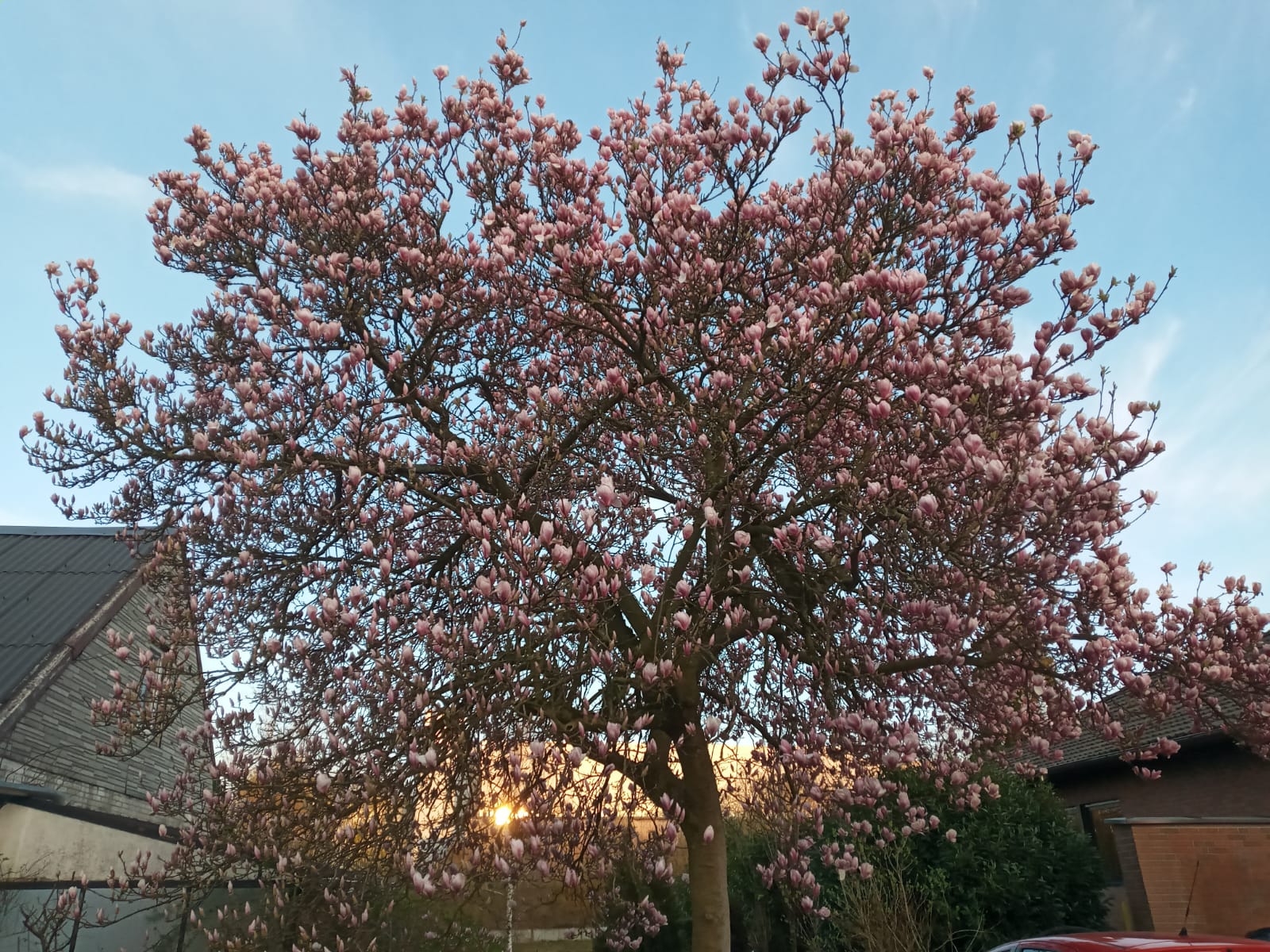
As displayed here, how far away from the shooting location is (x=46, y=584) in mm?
15867

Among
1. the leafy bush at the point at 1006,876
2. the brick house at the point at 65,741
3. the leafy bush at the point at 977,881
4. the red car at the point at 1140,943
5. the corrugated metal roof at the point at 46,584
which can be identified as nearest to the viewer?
the red car at the point at 1140,943

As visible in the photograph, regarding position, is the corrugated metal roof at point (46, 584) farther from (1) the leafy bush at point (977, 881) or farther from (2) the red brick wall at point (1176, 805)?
(2) the red brick wall at point (1176, 805)

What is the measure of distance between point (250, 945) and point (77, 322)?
241 inches

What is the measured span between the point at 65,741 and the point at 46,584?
391 cm

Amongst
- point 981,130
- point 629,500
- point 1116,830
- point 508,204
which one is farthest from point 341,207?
point 1116,830

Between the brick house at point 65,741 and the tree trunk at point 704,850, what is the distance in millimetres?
5689

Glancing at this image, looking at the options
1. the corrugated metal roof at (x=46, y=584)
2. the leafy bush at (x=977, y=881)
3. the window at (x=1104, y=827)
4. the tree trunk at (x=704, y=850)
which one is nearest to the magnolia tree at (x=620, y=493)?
the tree trunk at (x=704, y=850)

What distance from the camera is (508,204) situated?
899 cm

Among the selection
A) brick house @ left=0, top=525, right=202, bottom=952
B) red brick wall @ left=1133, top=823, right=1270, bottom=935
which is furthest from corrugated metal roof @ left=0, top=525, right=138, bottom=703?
red brick wall @ left=1133, top=823, right=1270, bottom=935

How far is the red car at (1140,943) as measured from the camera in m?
5.60

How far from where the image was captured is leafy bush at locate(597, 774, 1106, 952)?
1216 cm

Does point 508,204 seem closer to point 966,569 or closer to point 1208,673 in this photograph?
point 966,569

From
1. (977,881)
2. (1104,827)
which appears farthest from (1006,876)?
(1104,827)

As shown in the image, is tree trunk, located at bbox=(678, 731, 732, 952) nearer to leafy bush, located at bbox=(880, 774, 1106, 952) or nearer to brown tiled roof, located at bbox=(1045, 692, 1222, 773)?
leafy bush, located at bbox=(880, 774, 1106, 952)
